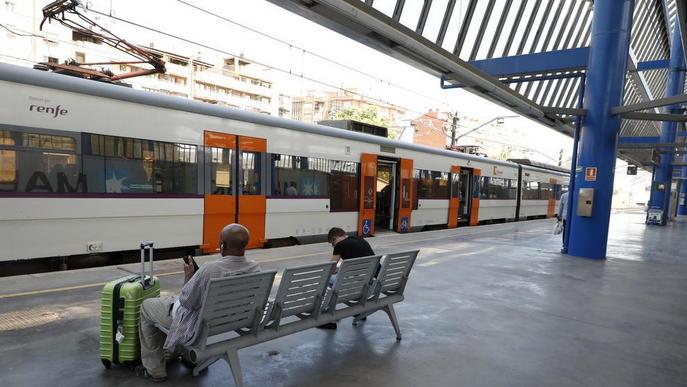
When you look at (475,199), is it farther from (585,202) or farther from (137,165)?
(137,165)

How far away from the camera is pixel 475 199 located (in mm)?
17812

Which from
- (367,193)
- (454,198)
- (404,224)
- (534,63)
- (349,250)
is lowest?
(404,224)

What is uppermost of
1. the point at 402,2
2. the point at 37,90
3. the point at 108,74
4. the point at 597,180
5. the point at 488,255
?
the point at 402,2

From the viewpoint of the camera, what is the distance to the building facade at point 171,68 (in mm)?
37781

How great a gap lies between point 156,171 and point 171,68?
57754 mm

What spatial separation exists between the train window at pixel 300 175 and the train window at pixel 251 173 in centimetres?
40

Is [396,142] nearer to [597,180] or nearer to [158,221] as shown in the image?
[597,180]

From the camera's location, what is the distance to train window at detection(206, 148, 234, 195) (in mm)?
8539

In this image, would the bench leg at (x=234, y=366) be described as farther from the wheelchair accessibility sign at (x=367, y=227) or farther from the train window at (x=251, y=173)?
the wheelchair accessibility sign at (x=367, y=227)

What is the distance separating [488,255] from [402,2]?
5901 millimetres

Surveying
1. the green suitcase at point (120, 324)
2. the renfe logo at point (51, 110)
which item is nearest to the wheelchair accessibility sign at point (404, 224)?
the renfe logo at point (51, 110)

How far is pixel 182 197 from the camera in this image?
26.5 feet

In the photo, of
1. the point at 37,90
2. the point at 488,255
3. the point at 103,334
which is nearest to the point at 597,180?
the point at 488,255

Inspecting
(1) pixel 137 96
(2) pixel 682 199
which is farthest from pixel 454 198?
(2) pixel 682 199
